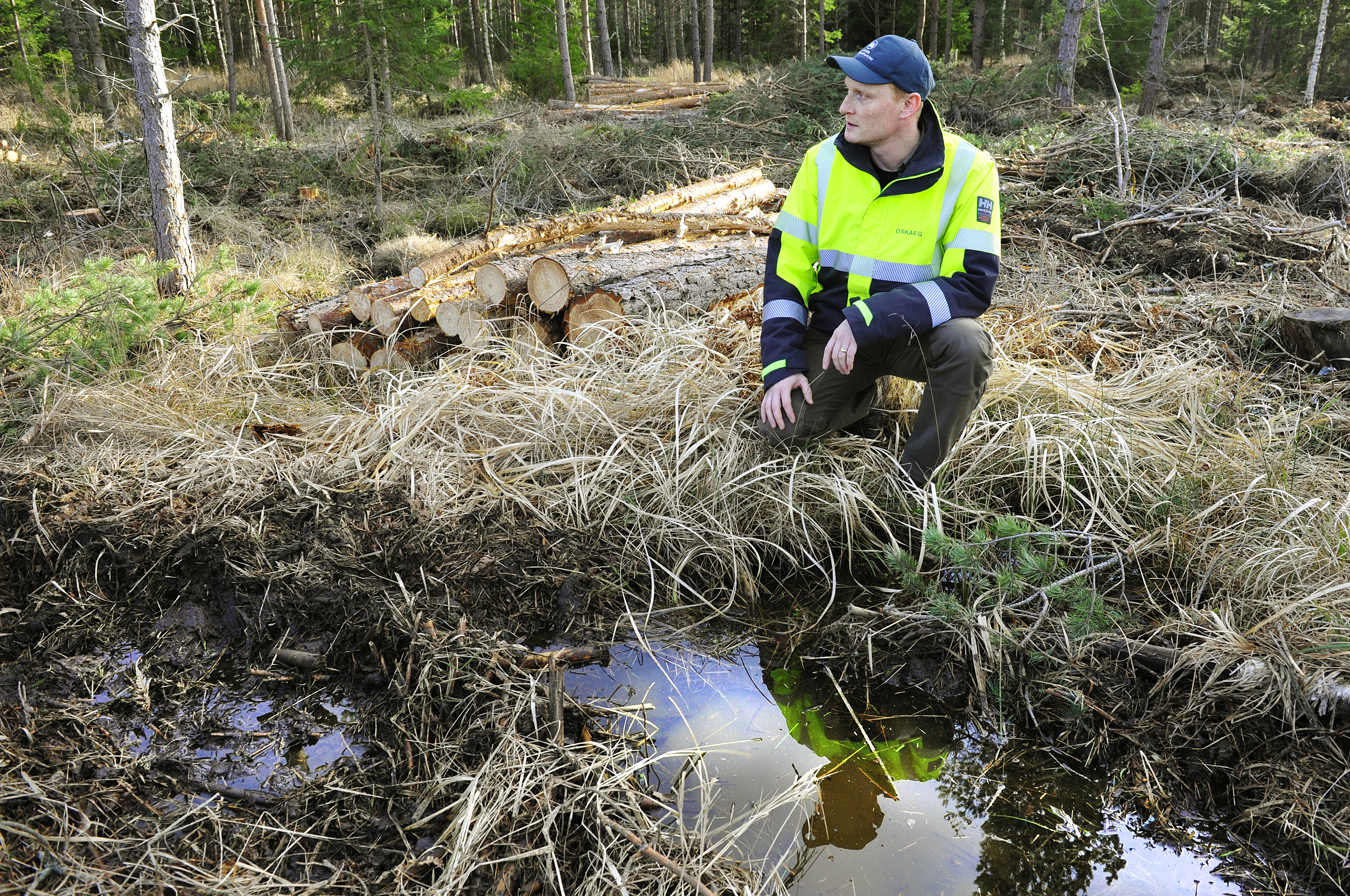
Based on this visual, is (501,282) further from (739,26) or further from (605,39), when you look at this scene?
(739,26)

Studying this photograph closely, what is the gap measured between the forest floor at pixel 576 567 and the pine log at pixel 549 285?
470 mm

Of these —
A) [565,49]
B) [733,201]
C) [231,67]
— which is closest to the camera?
[733,201]

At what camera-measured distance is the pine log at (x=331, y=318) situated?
476cm

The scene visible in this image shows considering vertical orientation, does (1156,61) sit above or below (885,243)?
above

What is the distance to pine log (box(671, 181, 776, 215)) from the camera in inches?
273

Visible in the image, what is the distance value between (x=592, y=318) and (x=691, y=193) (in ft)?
10.5

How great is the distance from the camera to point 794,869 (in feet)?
6.63

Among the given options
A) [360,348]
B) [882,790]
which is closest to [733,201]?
[360,348]

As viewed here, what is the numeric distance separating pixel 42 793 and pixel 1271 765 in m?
3.23

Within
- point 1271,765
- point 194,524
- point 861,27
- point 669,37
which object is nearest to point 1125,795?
point 1271,765

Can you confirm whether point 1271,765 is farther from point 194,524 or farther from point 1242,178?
point 1242,178

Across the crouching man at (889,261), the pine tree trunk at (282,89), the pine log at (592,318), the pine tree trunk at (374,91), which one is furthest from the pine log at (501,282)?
the pine tree trunk at (282,89)

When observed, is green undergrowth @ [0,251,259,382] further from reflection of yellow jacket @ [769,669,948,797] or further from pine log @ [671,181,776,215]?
reflection of yellow jacket @ [769,669,948,797]

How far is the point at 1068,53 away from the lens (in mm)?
12547
